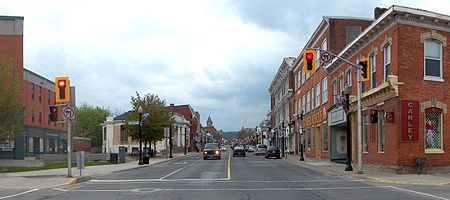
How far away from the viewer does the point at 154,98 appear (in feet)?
210

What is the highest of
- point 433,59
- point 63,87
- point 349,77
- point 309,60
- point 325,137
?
point 433,59

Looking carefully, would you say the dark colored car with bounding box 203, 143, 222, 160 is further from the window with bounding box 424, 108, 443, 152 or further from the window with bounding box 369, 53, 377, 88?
the window with bounding box 424, 108, 443, 152

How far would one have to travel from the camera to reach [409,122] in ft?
90.2

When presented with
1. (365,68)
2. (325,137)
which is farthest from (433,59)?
(325,137)

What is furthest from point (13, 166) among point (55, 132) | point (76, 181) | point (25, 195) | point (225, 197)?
point (55, 132)

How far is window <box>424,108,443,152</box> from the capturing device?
92.1 ft

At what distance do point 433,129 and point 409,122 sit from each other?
181cm

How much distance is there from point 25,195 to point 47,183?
4.57 meters

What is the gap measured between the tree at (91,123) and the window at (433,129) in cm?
9459

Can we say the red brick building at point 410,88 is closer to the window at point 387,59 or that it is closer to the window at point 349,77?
the window at point 387,59

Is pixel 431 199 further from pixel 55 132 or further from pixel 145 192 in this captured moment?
pixel 55 132

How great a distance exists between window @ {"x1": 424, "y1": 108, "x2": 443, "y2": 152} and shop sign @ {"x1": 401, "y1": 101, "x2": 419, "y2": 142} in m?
0.84

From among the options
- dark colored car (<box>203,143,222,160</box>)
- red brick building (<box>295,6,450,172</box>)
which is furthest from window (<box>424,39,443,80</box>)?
dark colored car (<box>203,143,222,160</box>)

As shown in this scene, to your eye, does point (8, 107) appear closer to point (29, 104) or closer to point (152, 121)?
point (152, 121)
